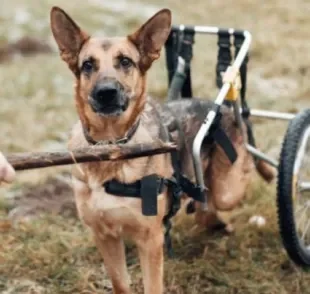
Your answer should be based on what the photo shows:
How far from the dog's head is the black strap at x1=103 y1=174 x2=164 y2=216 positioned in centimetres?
35

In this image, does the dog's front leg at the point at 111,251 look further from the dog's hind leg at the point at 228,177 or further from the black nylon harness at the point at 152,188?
the dog's hind leg at the point at 228,177

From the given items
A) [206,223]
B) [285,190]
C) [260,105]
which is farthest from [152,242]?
[260,105]

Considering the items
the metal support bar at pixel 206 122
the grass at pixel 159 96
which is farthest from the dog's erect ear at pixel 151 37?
the grass at pixel 159 96

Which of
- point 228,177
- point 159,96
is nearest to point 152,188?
point 228,177

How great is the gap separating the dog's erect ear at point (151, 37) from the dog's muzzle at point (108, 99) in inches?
12.5

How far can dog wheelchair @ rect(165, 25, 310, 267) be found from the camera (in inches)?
167

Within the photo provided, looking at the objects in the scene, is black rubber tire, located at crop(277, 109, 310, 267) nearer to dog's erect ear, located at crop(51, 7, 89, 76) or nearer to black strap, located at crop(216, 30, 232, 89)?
black strap, located at crop(216, 30, 232, 89)

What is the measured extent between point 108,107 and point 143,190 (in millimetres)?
453

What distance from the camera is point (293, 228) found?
4340 mm

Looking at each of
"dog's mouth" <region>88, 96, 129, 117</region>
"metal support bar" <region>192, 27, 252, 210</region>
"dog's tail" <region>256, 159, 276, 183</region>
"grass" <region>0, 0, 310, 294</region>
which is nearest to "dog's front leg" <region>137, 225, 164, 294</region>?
"metal support bar" <region>192, 27, 252, 210</region>

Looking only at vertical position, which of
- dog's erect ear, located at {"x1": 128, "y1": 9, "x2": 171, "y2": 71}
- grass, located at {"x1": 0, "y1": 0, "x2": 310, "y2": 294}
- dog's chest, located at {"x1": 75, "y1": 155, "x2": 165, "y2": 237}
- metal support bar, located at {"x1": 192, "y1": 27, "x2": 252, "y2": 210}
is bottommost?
grass, located at {"x1": 0, "y1": 0, "x2": 310, "y2": 294}

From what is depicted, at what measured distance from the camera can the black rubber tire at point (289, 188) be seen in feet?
14.1

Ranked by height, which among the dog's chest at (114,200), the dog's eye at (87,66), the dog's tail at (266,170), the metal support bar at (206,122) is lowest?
the dog's tail at (266,170)

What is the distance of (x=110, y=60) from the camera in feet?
12.3
